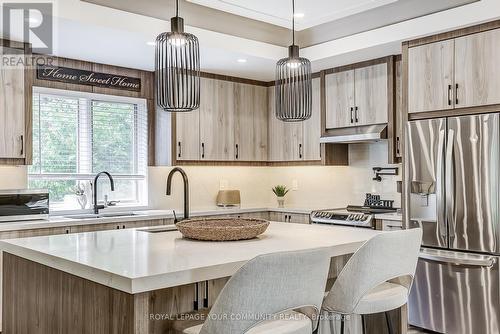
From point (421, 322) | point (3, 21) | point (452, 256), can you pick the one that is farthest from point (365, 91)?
point (3, 21)

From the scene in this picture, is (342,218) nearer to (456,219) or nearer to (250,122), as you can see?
(456,219)

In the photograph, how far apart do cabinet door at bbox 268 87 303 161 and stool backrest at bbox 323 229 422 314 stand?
338cm

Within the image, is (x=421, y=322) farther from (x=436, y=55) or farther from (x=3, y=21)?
(x=3, y=21)

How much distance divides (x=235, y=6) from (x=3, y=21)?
1.87 metres

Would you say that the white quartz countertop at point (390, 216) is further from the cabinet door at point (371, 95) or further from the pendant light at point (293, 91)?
the pendant light at point (293, 91)

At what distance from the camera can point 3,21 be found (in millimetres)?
3508

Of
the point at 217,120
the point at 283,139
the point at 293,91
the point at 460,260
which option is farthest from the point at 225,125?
the point at 460,260

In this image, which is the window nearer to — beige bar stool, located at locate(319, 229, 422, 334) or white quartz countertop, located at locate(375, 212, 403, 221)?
white quartz countertop, located at locate(375, 212, 403, 221)

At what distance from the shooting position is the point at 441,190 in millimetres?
3684

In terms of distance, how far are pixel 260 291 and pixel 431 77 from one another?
294 cm

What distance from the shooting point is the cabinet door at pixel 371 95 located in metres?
4.54

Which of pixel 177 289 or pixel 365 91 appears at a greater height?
pixel 365 91

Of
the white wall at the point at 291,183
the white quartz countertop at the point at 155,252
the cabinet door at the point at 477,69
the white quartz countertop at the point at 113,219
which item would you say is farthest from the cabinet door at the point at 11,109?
Result: the cabinet door at the point at 477,69

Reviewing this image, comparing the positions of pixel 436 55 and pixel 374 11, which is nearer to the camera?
pixel 436 55
